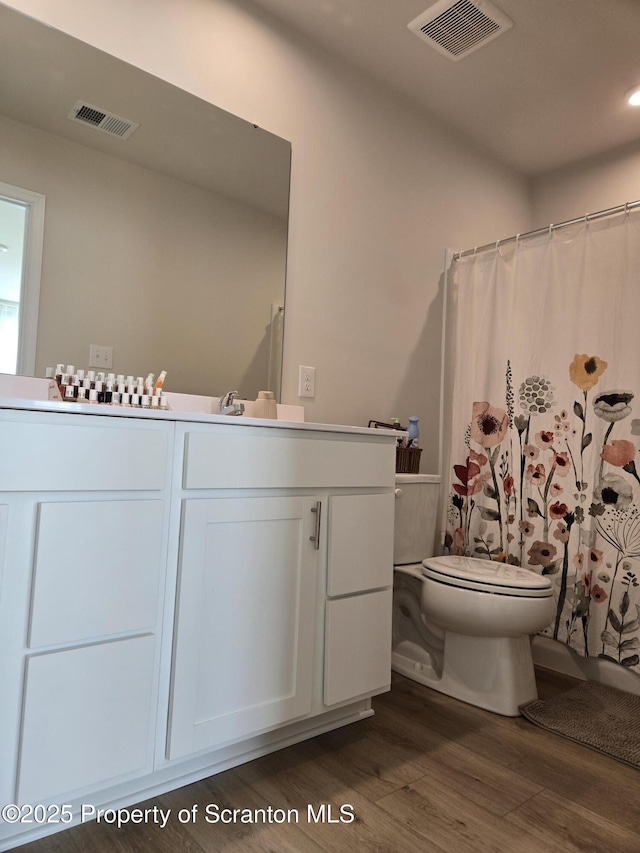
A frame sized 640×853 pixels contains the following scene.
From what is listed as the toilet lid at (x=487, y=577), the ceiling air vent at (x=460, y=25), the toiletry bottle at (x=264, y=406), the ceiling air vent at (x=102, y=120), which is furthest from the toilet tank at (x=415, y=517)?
the ceiling air vent at (x=460, y=25)

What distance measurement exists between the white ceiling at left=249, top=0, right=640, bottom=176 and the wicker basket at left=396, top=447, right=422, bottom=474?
1.52 metres

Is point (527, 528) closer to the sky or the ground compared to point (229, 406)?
closer to the ground

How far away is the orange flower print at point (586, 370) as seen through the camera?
2.07 metres

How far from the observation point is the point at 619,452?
2000 mm

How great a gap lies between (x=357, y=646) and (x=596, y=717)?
33.5 inches

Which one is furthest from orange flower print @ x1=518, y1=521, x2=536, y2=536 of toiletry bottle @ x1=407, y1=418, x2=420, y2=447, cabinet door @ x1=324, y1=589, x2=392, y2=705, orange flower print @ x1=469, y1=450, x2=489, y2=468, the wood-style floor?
cabinet door @ x1=324, y1=589, x2=392, y2=705

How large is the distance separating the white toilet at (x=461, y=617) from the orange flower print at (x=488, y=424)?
362 mm

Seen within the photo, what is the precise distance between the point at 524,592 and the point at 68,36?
2054mm

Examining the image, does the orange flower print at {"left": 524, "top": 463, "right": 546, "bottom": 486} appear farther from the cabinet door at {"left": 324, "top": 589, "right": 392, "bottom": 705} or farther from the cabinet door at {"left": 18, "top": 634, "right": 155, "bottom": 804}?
the cabinet door at {"left": 18, "top": 634, "right": 155, "bottom": 804}

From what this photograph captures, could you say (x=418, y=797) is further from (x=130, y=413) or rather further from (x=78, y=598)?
(x=130, y=413)

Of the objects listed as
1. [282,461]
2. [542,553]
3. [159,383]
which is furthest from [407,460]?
[159,383]

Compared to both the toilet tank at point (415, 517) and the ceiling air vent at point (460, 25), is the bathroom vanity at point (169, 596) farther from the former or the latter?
the ceiling air vent at point (460, 25)

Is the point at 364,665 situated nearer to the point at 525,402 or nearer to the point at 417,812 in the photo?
the point at 417,812

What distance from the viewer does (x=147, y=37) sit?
66.9 inches
